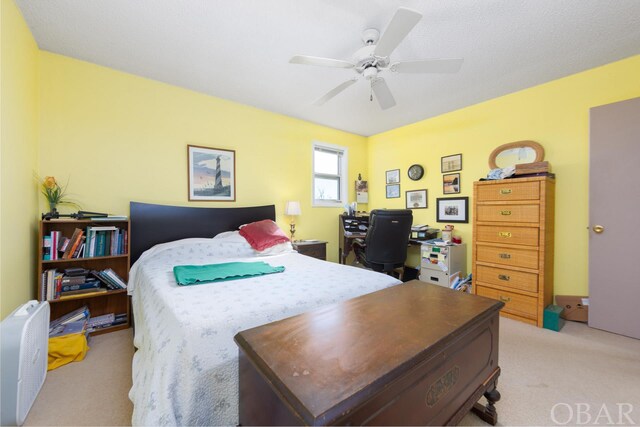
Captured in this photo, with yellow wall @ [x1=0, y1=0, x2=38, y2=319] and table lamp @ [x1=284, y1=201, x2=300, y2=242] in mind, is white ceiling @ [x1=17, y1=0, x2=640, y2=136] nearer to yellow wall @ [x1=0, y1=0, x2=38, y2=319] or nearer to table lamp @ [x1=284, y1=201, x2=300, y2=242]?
yellow wall @ [x1=0, y1=0, x2=38, y2=319]

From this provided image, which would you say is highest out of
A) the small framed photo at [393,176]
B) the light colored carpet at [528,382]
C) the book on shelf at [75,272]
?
the small framed photo at [393,176]

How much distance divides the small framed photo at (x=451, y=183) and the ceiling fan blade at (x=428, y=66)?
1.95 m

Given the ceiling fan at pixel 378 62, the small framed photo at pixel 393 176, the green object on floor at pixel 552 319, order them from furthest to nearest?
the small framed photo at pixel 393 176
the green object on floor at pixel 552 319
the ceiling fan at pixel 378 62

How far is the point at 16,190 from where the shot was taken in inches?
72.7

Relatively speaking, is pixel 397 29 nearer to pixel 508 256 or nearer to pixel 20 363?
pixel 508 256

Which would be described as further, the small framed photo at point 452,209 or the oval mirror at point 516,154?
the small framed photo at point 452,209

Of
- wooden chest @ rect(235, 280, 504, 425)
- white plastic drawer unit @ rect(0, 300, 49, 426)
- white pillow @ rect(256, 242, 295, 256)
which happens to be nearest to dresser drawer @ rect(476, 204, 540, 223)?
wooden chest @ rect(235, 280, 504, 425)

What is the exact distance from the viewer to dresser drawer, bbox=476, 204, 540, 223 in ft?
8.29

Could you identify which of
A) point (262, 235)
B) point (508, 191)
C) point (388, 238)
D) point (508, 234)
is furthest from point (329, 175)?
point (508, 234)

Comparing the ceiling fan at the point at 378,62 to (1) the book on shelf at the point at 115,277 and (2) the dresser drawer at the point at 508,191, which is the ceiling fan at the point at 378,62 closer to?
(2) the dresser drawer at the point at 508,191

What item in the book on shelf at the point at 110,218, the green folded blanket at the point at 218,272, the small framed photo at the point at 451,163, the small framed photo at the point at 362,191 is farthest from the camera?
the small framed photo at the point at 362,191

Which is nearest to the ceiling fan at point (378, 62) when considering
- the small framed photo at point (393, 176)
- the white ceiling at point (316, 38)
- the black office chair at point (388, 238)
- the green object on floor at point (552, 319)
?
the white ceiling at point (316, 38)

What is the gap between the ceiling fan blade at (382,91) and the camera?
2.17 metres

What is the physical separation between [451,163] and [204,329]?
371cm
